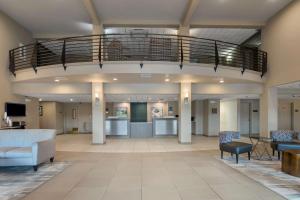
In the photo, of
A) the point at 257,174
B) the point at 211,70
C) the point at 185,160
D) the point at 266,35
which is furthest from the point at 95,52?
the point at 266,35

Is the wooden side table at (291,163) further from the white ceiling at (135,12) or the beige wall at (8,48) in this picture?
the beige wall at (8,48)

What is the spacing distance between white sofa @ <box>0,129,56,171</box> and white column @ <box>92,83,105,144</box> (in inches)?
129

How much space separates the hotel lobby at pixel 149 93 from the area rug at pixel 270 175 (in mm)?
22

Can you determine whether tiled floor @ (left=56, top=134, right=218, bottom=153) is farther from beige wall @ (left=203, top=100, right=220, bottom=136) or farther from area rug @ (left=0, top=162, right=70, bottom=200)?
beige wall @ (left=203, top=100, right=220, bottom=136)

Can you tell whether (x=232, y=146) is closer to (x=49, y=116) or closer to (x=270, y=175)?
(x=270, y=175)

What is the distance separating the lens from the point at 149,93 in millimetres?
10289

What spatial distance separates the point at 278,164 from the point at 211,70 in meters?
3.58

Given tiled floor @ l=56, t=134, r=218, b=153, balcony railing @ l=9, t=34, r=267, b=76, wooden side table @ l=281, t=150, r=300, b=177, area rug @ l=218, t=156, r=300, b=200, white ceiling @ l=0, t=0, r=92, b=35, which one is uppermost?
white ceiling @ l=0, t=0, r=92, b=35

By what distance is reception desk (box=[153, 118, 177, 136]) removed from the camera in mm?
13023

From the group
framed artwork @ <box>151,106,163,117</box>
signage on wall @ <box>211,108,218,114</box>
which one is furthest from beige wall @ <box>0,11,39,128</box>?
signage on wall @ <box>211,108,218,114</box>

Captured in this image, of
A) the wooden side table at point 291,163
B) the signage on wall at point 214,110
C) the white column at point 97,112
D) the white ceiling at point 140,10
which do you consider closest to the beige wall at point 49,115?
the white column at point 97,112

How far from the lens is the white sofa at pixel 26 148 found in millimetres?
5227

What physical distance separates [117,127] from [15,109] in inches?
198

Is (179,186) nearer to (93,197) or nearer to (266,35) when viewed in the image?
(93,197)
